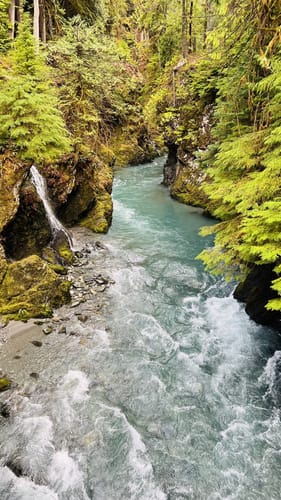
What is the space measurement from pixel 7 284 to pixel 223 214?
4825 millimetres

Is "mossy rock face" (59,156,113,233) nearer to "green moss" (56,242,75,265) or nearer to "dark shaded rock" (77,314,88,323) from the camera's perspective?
"green moss" (56,242,75,265)

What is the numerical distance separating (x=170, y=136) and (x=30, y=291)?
13530mm

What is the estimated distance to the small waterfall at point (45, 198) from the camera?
33.1ft

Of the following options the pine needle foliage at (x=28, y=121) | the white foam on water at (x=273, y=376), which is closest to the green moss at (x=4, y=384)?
the white foam on water at (x=273, y=376)

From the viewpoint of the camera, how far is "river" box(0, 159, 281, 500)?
13.7 feet

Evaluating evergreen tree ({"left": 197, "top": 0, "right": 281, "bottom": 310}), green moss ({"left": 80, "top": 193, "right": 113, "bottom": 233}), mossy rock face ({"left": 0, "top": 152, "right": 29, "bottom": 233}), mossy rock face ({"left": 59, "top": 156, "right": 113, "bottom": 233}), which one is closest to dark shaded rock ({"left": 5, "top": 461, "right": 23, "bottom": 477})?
evergreen tree ({"left": 197, "top": 0, "right": 281, "bottom": 310})

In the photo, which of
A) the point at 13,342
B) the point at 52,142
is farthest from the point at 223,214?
the point at 52,142

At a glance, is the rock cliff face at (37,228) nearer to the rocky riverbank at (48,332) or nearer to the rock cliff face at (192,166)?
the rocky riverbank at (48,332)

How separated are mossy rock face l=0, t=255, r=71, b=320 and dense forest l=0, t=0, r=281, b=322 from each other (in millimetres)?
27

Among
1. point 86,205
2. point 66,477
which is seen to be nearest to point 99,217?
point 86,205

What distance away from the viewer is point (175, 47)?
2795cm

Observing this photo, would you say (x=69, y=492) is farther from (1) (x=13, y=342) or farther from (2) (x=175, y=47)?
(2) (x=175, y=47)

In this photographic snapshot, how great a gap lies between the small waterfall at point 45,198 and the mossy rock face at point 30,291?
2.70 meters

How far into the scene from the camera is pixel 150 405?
5.29 m
